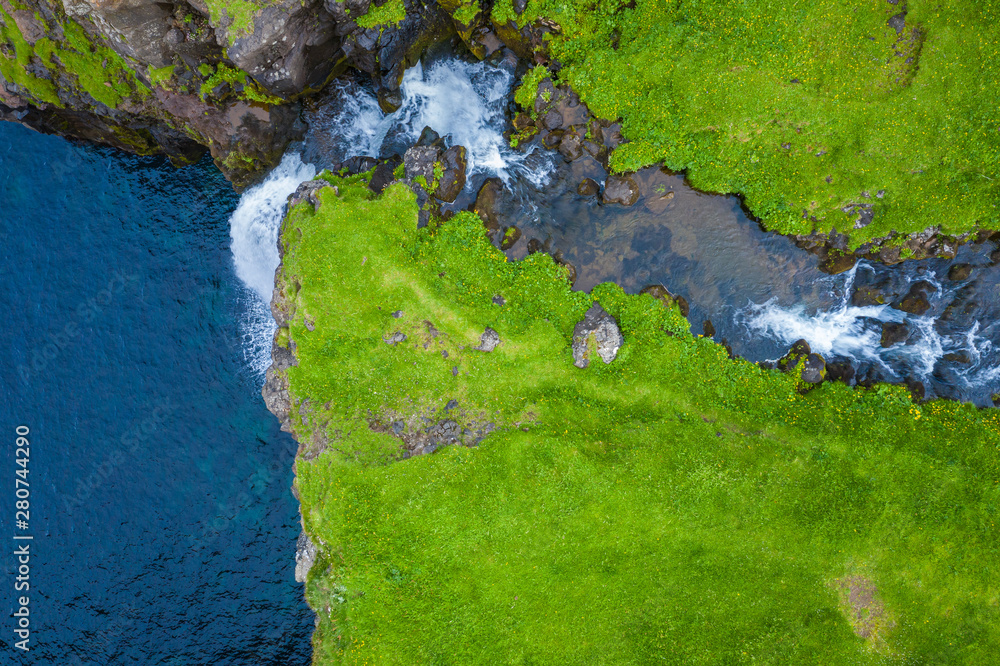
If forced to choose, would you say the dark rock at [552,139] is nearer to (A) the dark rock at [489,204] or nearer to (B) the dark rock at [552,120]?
(B) the dark rock at [552,120]

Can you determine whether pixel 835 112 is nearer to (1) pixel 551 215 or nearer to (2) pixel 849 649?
(1) pixel 551 215

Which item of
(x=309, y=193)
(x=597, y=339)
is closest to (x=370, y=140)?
(x=309, y=193)

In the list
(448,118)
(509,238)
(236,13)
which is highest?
(236,13)

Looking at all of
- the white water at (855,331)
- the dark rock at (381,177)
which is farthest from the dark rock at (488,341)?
the white water at (855,331)

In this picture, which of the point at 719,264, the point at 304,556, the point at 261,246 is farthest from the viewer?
the point at 261,246

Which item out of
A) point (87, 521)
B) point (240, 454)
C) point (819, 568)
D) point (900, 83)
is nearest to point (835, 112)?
point (900, 83)

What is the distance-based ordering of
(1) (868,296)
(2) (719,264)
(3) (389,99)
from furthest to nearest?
(3) (389,99)
(2) (719,264)
(1) (868,296)

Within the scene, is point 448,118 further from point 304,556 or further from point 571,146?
point 304,556

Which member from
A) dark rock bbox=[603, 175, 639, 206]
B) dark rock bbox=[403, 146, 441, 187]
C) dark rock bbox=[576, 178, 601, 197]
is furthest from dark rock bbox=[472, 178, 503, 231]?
dark rock bbox=[603, 175, 639, 206]
